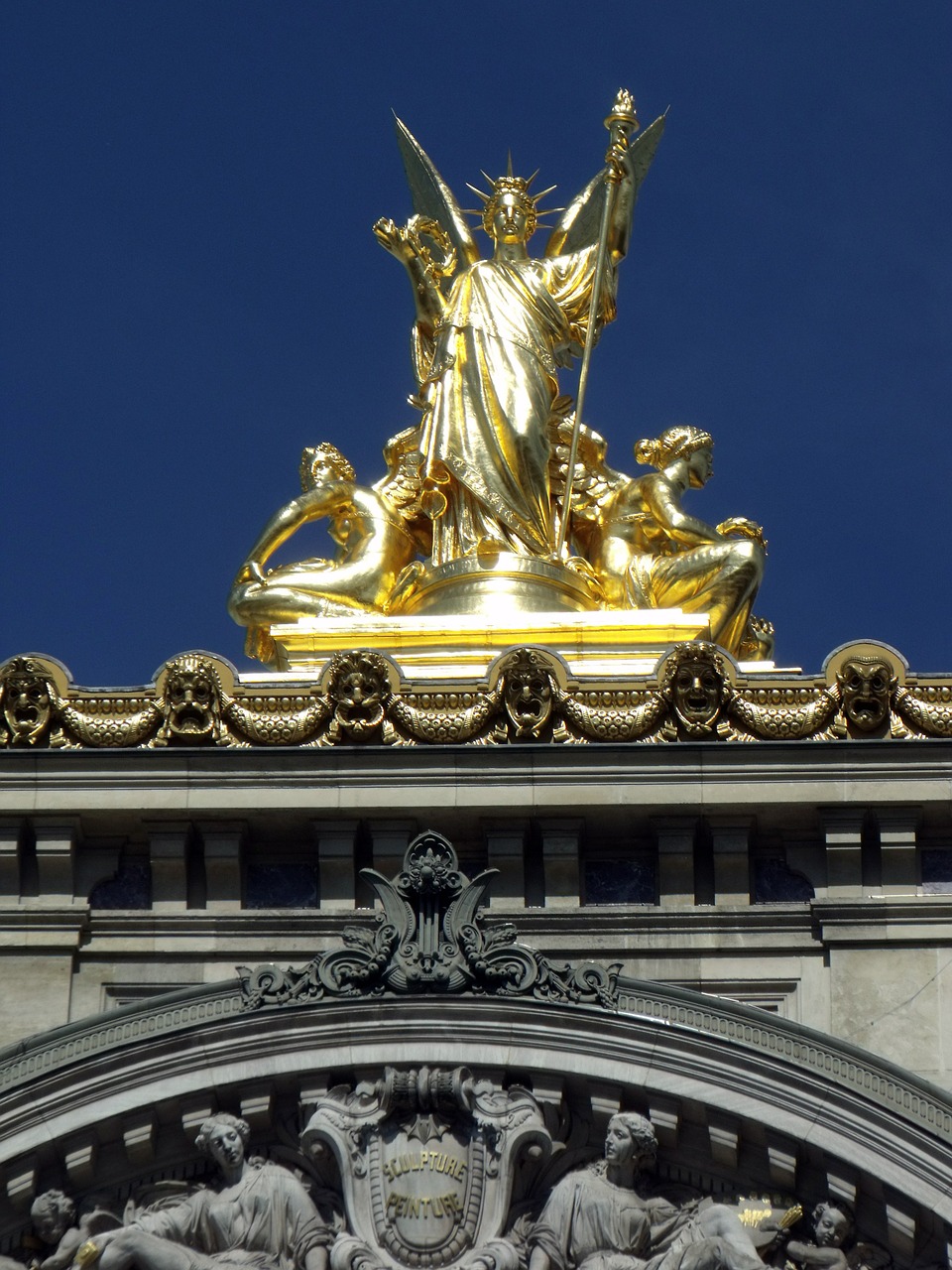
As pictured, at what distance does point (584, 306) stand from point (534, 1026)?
29.6 ft

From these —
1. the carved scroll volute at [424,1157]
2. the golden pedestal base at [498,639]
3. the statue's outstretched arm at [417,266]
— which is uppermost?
the statue's outstretched arm at [417,266]

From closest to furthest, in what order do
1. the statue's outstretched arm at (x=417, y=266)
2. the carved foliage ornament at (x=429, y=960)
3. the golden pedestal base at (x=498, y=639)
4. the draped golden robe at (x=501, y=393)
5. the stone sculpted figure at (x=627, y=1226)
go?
1. the stone sculpted figure at (x=627, y=1226)
2. the carved foliage ornament at (x=429, y=960)
3. the golden pedestal base at (x=498, y=639)
4. the draped golden robe at (x=501, y=393)
5. the statue's outstretched arm at (x=417, y=266)

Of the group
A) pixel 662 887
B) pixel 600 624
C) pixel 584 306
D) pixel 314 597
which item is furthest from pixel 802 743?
pixel 584 306

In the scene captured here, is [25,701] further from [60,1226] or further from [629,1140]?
[629,1140]

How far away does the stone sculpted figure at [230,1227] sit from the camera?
21547 millimetres

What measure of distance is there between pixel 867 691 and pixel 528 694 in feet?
6.14

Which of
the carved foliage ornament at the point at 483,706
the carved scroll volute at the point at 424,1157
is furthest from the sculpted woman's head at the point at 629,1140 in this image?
the carved foliage ornament at the point at 483,706

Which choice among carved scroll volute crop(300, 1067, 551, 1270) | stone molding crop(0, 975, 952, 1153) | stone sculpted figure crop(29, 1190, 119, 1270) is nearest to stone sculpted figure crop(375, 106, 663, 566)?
stone molding crop(0, 975, 952, 1153)

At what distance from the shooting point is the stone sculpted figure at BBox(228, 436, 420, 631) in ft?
90.2

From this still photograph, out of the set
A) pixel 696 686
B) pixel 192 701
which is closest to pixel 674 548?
pixel 696 686

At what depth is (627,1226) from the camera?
70.6 ft

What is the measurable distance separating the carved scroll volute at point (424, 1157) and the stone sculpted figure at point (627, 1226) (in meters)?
0.25

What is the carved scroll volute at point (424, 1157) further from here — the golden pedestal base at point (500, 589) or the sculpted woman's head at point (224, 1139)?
the golden pedestal base at point (500, 589)

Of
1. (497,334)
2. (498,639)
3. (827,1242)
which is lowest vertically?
(827,1242)
